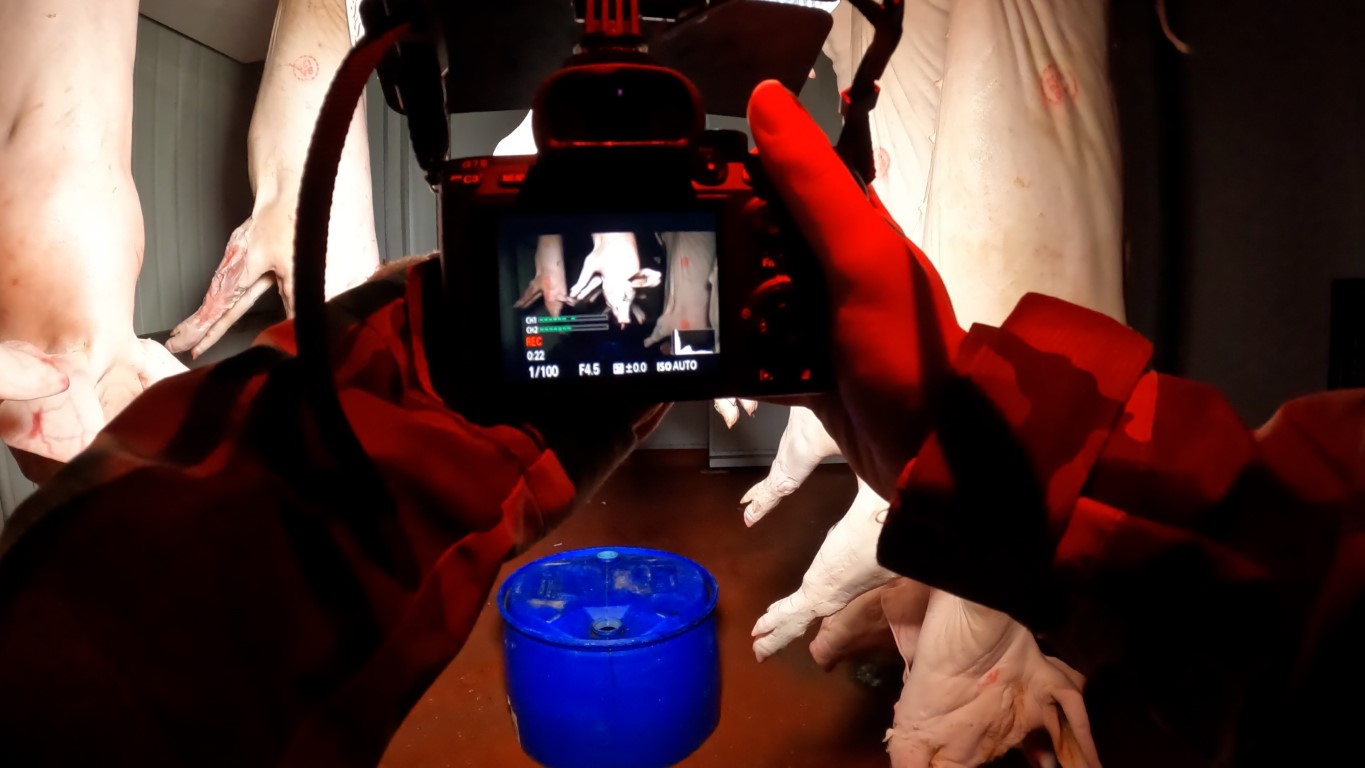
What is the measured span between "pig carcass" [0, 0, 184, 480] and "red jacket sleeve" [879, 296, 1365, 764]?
0.55 m

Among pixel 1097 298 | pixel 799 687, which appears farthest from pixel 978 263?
pixel 799 687

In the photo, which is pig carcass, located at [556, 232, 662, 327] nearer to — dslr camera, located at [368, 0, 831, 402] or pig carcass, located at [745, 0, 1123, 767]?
dslr camera, located at [368, 0, 831, 402]

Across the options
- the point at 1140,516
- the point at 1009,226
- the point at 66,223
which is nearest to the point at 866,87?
the point at 1140,516

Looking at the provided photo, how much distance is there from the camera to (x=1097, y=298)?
583 millimetres

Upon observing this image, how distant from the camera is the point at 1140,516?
8.8 inches

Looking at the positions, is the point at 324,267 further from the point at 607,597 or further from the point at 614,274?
the point at 607,597

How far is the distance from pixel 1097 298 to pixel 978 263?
101 mm

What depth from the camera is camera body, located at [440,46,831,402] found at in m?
0.28

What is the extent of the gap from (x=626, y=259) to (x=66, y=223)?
1.57 feet

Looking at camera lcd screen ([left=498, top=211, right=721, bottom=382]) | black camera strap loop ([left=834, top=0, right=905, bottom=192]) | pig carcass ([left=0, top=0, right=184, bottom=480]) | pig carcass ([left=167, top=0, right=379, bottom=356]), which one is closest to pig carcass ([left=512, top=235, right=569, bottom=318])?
camera lcd screen ([left=498, top=211, right=721, bottom=382])

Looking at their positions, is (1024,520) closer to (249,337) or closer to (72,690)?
(72,690)

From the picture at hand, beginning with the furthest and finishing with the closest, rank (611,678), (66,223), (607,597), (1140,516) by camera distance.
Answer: (607,597), (611,678), (66,223), (1140,516)

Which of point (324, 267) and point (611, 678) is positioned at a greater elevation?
point (324, 267)

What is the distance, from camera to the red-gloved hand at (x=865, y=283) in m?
0.27
